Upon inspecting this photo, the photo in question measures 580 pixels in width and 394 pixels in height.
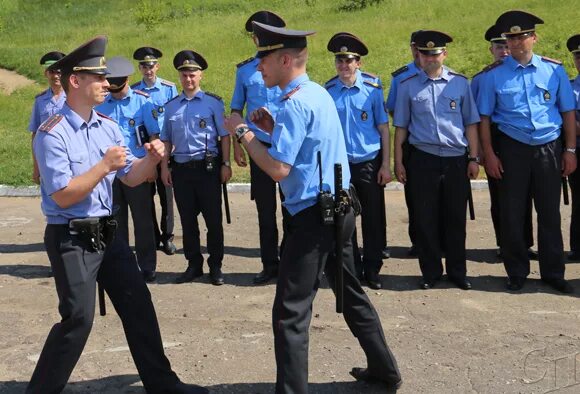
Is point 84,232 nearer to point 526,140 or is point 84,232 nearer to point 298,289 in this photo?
point 298,289

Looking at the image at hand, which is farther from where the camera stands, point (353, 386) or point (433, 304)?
point (433, 304)

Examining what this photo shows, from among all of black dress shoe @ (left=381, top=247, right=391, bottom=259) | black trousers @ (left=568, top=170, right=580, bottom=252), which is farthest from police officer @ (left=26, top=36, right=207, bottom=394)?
black trousers @ (left=568, top=170, right=580, bottom=252)

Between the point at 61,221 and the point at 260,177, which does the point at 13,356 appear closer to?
the point at 61,221

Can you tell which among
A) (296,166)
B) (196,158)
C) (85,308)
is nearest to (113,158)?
(85,308)

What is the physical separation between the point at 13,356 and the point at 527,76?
4584 mm

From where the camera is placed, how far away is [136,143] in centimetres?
857

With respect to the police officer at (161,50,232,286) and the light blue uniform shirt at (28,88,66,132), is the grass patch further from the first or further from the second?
the police officer at (161,50,232,286)

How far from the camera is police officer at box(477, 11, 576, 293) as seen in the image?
7.34 meters

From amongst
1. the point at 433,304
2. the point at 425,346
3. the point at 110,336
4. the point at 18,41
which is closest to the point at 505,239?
the point at 433,304

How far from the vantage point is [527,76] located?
289 inches

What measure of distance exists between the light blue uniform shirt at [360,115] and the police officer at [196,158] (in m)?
1.15

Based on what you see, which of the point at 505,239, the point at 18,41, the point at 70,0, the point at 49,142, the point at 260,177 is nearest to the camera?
the point at 49,142

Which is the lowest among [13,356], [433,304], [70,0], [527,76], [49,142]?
[70,0]

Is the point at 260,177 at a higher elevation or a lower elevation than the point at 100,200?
lower
